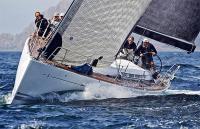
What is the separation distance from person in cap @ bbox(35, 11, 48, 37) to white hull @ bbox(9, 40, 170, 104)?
9.19 feet

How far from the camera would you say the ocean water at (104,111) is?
1590 centimetres

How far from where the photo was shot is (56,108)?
18406 millimetres

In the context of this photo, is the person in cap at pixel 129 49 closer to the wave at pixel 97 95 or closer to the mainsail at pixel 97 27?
the wave at pixel 97 95

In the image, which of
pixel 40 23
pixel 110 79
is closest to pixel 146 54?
pixel 110 79

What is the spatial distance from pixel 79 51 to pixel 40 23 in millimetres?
2641

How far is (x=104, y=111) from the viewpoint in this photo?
720 inches

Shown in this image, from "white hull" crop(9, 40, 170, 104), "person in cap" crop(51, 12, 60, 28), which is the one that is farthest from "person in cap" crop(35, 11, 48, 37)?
"white hull" crop(9, 40, 170, 104)

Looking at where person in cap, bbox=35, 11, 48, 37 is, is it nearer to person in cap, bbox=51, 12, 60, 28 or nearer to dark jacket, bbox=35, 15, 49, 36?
dark jacket, bbox=35, 15, 49, 36

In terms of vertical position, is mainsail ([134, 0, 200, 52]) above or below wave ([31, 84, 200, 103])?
above

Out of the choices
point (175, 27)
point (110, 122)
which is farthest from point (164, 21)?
point (110, 122)

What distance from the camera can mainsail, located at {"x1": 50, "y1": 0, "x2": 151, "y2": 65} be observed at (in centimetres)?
2028

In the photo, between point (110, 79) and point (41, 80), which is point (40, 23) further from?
point (41, 80)

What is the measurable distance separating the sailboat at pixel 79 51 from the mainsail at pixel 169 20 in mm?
2379

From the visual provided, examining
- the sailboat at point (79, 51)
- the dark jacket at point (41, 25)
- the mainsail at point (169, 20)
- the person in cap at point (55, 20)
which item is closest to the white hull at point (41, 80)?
the sailboat at point (79, 51)
